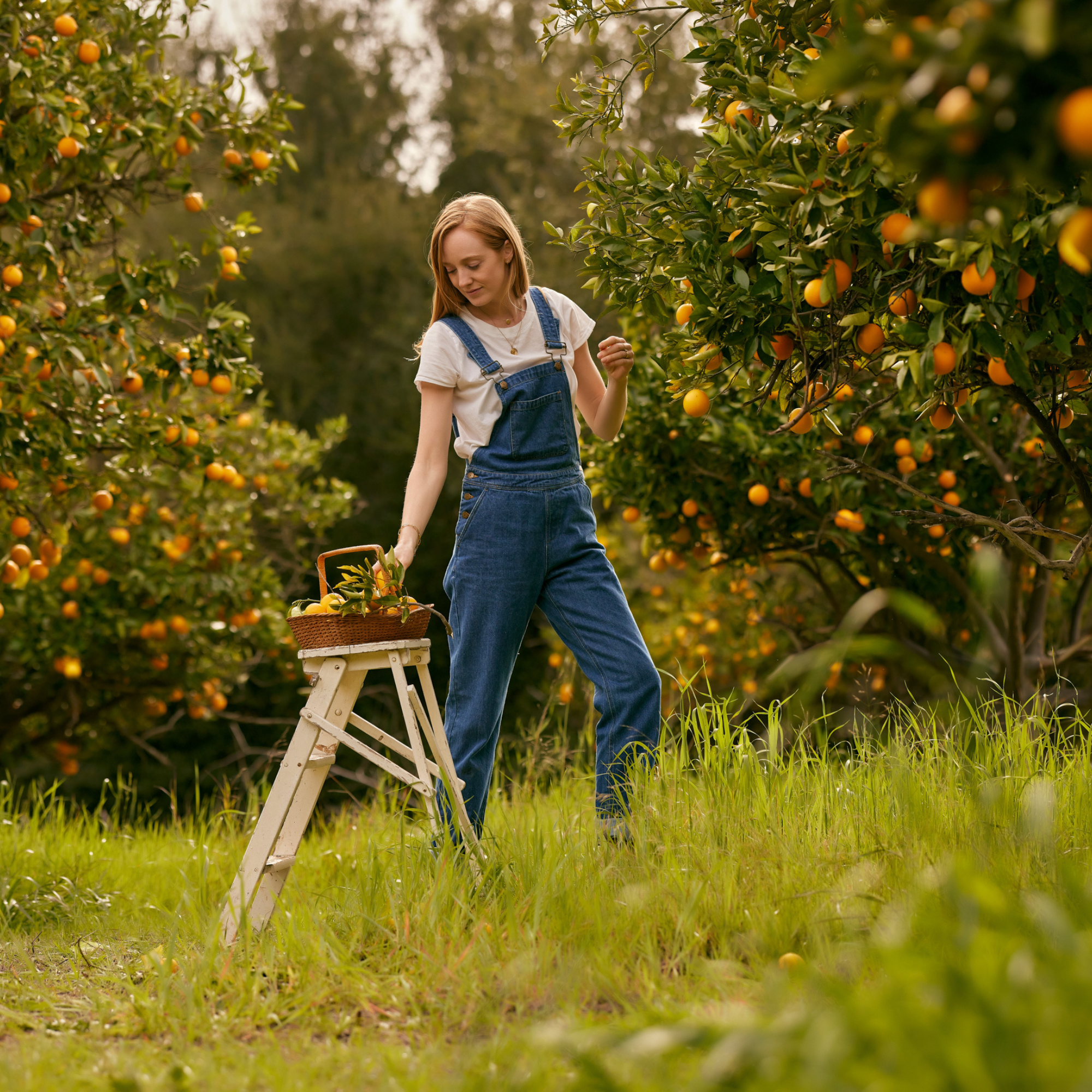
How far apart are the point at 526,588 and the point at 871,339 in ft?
3.15

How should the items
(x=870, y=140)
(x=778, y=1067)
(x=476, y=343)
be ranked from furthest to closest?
(x=476, y=343) → (x=870, y=140) → (x=778, y=1067)

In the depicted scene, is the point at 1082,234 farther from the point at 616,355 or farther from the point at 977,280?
the point at 616,355

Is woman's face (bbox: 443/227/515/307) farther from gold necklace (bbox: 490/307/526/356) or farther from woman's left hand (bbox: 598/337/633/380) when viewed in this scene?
woman's left hand (bbox: 598/337/633/380)

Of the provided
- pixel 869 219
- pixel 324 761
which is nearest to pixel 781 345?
pixel 869 219

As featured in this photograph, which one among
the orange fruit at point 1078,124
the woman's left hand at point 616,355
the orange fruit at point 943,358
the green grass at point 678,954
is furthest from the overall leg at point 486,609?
the orange fruit at point 1078,124

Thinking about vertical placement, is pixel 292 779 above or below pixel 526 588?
below

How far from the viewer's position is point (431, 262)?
259cm

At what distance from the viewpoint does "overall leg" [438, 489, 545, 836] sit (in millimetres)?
2516

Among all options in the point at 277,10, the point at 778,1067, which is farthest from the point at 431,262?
the point at 277,10

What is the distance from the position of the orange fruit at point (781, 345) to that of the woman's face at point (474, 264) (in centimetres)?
74

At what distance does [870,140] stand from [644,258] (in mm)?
651

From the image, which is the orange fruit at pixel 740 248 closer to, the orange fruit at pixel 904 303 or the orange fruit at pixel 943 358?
the orange fruit at pixel 904 303

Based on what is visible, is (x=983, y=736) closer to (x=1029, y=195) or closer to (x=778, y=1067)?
(x=1029, y=195)

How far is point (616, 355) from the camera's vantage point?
8.14 ft
